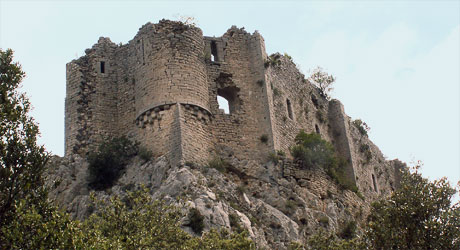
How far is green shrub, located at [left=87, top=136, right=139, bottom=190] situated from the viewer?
36.9 m

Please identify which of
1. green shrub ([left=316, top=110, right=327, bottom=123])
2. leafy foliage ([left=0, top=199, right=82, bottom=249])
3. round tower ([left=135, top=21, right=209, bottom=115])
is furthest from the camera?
green shrub ([left=316, top=110, right=327, bottom=123])

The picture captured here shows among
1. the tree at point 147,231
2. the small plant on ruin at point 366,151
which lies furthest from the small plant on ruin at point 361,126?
the tree at point 147,231

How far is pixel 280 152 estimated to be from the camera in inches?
1507

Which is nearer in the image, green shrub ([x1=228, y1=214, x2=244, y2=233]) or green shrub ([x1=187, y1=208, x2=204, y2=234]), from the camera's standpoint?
green shrub ([x1=187, y1=208, x2=204, y2=234])

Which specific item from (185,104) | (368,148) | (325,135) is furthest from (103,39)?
(368,148)

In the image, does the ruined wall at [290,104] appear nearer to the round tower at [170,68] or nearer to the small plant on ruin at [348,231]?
the round tower at [170,68]

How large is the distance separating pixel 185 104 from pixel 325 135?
1077 centimetres

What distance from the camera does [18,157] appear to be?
2495 centimetres

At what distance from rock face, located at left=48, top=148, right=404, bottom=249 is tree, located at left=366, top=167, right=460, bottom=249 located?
596 centimetres

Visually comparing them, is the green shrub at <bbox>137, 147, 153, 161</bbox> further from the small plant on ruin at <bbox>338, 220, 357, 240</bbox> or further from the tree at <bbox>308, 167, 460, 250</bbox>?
the tree at <bbox>308, 167, 460, 250</bbox>

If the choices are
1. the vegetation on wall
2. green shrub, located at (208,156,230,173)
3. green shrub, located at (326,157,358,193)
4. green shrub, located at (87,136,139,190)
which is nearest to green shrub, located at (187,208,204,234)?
green shrub, located at (208,156,230,173)

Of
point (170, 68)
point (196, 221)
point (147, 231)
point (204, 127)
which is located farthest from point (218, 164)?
point (147, 231)

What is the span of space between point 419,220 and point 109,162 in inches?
590

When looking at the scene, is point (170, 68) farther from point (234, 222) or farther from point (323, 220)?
point (323, 220)
